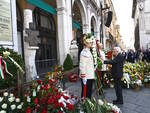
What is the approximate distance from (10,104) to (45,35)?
1147 centimetres

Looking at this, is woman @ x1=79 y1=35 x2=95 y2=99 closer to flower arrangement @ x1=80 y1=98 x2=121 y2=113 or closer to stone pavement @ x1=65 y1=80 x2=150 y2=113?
flower arrangement @ x1=80 y1=98 x2=121 y2=113

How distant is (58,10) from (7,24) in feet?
18.6

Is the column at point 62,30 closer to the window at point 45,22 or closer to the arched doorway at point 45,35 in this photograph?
the arched doorway at point 45,35

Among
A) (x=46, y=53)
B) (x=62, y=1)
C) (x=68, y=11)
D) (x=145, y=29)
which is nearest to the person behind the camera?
(x=62, y=1)

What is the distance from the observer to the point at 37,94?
2924 millimetres

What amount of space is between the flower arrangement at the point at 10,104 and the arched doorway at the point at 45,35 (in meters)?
7.95

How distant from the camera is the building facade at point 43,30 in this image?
6.49 m

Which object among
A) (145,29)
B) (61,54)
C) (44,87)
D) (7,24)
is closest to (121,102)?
(44,87)

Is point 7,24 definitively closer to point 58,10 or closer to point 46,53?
point 58,10

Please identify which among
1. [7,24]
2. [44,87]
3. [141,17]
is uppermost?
[141,17]

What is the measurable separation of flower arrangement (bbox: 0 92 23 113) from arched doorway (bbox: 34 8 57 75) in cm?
795

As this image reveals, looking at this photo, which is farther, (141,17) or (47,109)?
(141,17)

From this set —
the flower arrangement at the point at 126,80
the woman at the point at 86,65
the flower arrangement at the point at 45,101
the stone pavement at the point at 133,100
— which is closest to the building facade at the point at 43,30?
the woman at the point at 86,65

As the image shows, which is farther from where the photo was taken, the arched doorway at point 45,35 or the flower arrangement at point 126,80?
the arched doorway at point 45,35
